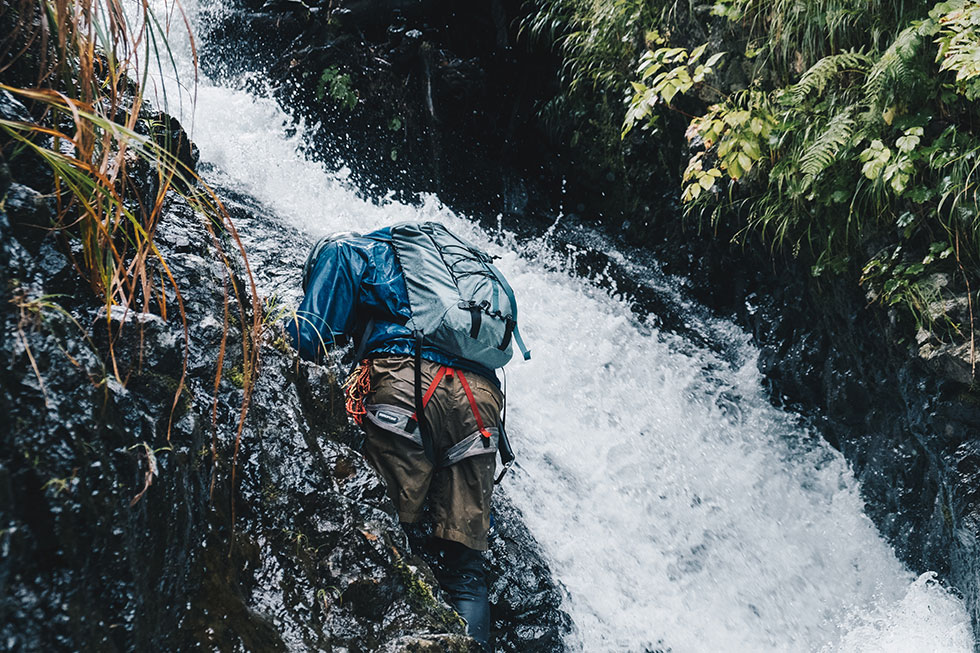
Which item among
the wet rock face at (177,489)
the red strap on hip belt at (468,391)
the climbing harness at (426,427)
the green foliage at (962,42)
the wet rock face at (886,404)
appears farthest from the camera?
the wet rock face at (886,404)

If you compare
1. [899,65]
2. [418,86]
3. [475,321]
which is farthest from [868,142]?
[418,86]

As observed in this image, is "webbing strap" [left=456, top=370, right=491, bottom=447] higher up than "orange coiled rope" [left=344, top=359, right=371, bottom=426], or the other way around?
"orange coiled rope" [left=344, top=359, right=371, bottom=426]

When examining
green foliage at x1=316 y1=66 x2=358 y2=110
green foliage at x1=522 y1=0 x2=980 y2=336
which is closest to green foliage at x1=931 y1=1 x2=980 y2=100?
green foliage at x1=522 y1=0 x2=980 y2=336

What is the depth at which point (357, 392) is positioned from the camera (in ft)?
10.5

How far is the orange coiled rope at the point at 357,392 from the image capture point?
3.19m

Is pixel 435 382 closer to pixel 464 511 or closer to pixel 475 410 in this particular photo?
pixel 475 410

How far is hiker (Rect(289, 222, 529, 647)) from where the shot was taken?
3152 millimetres

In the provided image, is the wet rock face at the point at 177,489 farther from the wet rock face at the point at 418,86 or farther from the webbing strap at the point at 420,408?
the wet rock face at the point at 418,86

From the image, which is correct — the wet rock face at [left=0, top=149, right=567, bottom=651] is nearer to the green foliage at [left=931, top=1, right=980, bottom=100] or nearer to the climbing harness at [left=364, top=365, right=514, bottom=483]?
the climbing harness at [left=364, top=365, right=514, bottom=483]

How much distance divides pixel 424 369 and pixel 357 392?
35 cm

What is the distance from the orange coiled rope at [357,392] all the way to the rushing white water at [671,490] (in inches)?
79.0

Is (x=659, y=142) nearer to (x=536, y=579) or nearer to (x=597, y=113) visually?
(x=597, y=113)

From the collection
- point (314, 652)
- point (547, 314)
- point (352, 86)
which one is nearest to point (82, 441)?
point (314, 652)

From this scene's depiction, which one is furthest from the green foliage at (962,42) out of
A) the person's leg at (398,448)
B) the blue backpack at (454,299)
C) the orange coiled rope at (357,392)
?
the orange coiled rope at (357,392)
